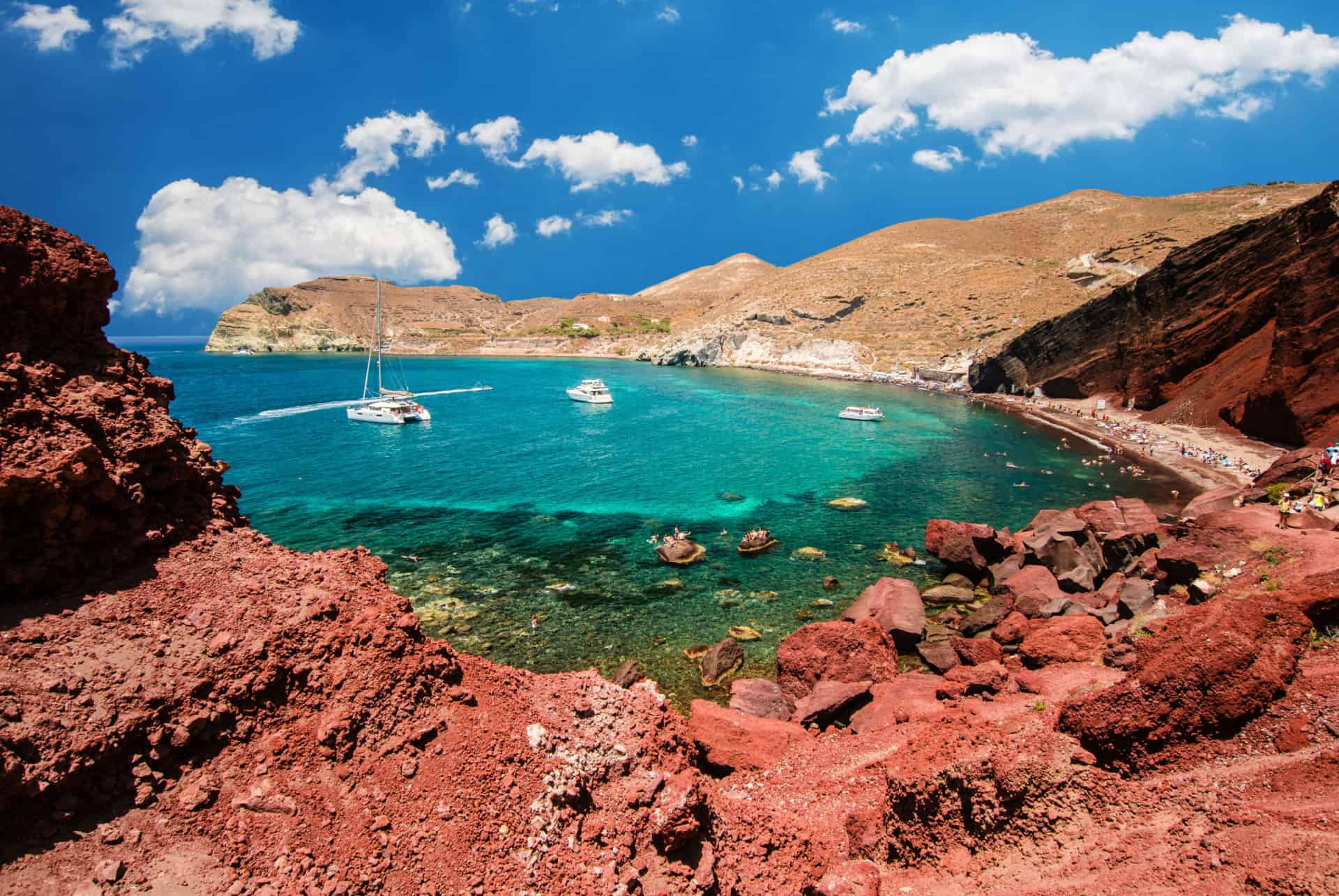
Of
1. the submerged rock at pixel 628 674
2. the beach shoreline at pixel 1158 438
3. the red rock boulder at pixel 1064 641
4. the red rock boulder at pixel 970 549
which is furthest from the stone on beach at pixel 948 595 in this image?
the beach shoreline at pixel 1158 438

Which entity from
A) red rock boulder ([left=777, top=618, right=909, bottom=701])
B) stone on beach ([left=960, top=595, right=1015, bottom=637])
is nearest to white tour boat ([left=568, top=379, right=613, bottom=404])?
stone on beach ([left=960, top=595, right=1015, bottom=637])

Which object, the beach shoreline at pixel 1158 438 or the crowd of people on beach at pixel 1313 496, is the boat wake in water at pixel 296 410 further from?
the beach shoreline at pixel 1158 438

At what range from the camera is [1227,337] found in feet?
166

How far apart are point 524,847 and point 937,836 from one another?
554cm

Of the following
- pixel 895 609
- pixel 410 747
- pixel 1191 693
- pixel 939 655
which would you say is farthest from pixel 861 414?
pixel 410 747

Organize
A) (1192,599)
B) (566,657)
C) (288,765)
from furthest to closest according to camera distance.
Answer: (566,657)
(1192,599)
(288,765)

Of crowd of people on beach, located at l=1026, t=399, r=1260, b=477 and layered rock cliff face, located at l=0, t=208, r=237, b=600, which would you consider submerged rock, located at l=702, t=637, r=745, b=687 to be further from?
crowd of people on beach, located at l=1026, t=399, r=1260, b=477

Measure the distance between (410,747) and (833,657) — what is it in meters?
12.2

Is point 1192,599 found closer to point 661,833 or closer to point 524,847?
point 661,833

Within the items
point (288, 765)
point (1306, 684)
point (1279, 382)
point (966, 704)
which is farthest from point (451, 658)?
point (1279, 382)

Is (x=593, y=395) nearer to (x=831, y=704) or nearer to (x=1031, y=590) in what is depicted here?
(x=1031, y=590)

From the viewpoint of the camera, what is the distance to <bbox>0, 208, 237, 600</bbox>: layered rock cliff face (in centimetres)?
654

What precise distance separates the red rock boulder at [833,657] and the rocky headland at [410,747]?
605cm

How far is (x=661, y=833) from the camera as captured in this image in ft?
21.8
